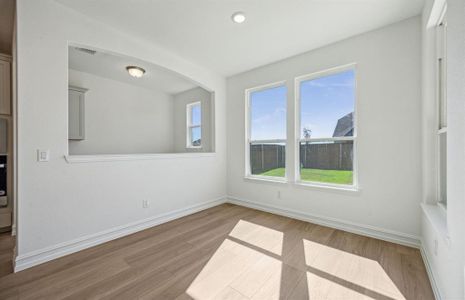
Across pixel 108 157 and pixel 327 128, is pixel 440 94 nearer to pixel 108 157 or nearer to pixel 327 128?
pixel 327 128

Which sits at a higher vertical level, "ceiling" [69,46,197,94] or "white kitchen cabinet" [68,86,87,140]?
"ceiling" [69,46,197,94]

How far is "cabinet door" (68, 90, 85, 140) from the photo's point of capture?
372 centimetres

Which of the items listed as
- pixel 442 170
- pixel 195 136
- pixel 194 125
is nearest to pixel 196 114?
pixel 194 125

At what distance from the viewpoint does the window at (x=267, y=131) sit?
3504 millimetres

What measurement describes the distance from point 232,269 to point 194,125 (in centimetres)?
391

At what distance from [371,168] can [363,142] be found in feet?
1.19

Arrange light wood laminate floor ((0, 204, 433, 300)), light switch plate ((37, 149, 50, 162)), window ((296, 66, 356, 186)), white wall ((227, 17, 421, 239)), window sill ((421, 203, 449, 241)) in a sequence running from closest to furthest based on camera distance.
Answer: window sill ((421, 203, 449, 241)), light wood laminate floor ((0, 204, 433, 300)), light switch plate ((37, 149, 50, 162)), white wall ((227, 17, 421, 239)), window ((296, 66, 356, 186))

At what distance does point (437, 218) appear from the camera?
1637 mm

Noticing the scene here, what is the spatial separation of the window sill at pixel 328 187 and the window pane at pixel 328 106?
2.54 feet

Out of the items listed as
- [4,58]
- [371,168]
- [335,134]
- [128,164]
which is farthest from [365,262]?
[4,58]

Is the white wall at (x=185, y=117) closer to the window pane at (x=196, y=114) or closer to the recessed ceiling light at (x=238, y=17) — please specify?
the window pane at (x=196, y=114)

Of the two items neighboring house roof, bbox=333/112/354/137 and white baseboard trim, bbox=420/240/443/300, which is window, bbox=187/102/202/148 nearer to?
neighboring house roof, bbox=333/112/354/137

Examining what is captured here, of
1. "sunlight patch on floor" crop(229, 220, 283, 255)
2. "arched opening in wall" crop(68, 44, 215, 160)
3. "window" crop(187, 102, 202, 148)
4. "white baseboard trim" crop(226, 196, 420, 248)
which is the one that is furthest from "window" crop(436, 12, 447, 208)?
"window" crop(187, 102, 202, 148)

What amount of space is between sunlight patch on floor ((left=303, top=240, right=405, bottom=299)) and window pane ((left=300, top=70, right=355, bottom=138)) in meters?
1.64
